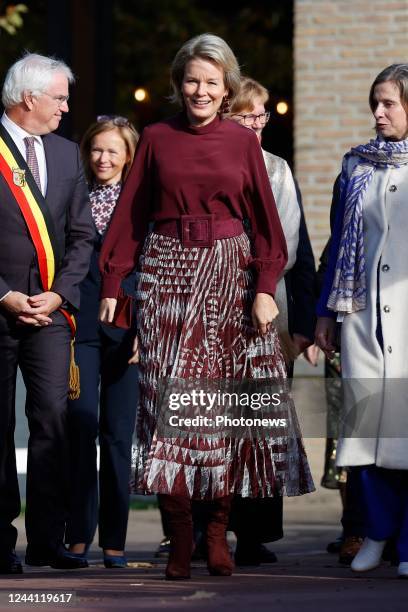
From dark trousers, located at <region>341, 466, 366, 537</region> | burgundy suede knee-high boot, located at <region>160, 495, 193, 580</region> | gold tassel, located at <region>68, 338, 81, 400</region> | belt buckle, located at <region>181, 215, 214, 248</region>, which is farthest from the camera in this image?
dark trousers, located at <region>341, 466, 366, 537</region>

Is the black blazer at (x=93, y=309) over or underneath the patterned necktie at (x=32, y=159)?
underneath

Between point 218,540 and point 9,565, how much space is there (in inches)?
39.2

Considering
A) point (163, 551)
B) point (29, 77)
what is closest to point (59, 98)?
point (29, 77)

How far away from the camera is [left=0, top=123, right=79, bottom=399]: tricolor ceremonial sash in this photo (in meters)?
6.93

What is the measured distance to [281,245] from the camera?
6.60 m

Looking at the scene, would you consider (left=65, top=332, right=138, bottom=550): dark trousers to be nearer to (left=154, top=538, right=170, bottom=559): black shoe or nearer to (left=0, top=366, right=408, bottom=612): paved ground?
(left=0, top=366, right=408, bottom=612): paved ground

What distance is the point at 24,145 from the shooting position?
23.1ft

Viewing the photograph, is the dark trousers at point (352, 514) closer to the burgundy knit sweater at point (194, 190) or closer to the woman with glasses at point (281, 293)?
the woman with glasses at point (281, 293)

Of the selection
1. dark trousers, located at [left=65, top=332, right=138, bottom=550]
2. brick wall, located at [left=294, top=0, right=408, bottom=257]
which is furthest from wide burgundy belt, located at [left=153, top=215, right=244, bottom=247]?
brick wall, located at [left=294, top=0, right=408, bottom=257]

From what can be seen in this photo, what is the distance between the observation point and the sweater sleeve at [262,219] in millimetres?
6547

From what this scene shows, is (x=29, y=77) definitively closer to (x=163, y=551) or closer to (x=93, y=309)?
(x=93, y=309)

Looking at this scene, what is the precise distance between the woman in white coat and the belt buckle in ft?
1.98

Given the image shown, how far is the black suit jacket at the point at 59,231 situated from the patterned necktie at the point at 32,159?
0.05 m

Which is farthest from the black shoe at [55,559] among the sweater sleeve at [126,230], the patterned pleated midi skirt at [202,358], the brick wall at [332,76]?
the brick wall at [332,76]
